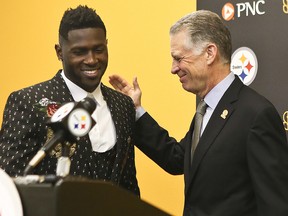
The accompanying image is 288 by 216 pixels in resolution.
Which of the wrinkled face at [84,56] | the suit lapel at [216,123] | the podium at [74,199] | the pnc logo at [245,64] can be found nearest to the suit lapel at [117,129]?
the wrinkled face at [84,56]

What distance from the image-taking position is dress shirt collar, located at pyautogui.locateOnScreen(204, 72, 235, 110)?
1.96 metres

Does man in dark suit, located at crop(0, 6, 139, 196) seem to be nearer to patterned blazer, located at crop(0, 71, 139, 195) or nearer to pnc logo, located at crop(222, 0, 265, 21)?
patterned blazer, located at crop(0, 71, 139, 195)

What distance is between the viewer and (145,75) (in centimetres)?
286

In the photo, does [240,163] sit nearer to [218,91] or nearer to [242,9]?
→ [218,91]

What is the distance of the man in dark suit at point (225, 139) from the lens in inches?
68.2

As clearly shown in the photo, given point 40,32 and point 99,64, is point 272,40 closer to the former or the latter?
point 99,64

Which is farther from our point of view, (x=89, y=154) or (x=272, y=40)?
(x=272, y=40)

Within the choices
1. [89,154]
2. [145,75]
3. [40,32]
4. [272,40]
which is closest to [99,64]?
[89,154]

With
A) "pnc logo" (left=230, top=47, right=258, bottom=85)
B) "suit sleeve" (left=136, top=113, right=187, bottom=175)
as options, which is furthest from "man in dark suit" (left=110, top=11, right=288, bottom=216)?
"pnc logo" (left=230, top=47, right=258, bottom=85)

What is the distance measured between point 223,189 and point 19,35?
201 centimetres

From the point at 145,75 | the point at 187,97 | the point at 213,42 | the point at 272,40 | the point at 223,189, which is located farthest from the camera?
the point at 145,75

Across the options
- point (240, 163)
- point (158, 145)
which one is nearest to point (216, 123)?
point (240, 163)

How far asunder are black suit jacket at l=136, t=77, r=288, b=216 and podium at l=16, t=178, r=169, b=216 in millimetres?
690

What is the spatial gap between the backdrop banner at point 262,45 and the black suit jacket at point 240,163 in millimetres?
335
